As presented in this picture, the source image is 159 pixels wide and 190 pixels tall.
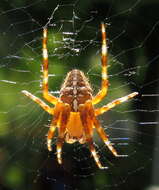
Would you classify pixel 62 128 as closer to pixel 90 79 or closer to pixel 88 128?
pixel 88 128

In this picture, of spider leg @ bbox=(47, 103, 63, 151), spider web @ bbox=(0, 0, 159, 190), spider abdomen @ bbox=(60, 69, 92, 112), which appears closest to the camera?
spider abdomen @ bbox=(60, 69, 92, 112)

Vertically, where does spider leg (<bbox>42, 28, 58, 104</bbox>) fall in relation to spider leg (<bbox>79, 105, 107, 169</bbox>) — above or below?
above

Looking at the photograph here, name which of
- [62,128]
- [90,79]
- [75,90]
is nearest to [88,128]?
[62,128]

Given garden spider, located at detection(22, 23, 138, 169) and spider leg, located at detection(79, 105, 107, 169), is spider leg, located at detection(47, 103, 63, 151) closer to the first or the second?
garden spider, located at detection(22, 23, 138, 169)

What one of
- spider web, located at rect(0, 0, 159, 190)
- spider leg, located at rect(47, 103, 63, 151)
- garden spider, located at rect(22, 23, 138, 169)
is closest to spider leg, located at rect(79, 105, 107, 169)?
garden spider, located at rect(22, 23, 138, 169)

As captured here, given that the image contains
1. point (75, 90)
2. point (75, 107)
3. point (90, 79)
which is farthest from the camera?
point (90, 79)

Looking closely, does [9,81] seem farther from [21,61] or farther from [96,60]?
[96,60]

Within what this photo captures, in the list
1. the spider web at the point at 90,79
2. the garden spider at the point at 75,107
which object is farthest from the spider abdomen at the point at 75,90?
the spider web at the point at 90,79

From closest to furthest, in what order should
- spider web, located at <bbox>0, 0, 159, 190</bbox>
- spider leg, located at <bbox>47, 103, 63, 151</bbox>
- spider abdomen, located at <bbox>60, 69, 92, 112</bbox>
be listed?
1. spider abdomen, located at <bbox>60, 69, 92, 112</bbox>
2. spider leg, located at <bbox>47, 103, 63, 151</bbox>
3. spider web, located at <bbox>0, 0, 159, 190</bbox>
